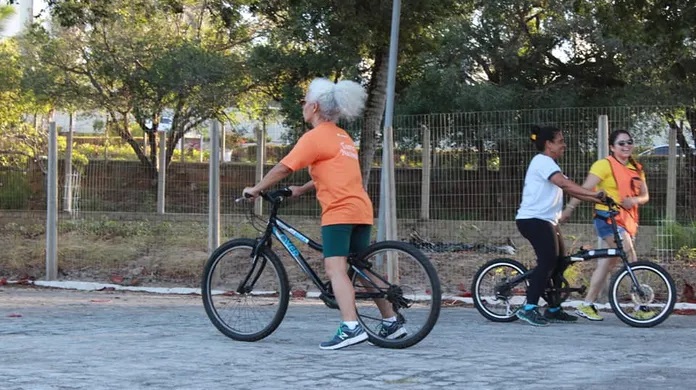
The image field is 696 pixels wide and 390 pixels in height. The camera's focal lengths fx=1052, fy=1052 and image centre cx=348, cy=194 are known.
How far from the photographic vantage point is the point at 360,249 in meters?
7.50

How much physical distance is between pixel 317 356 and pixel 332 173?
129 cm

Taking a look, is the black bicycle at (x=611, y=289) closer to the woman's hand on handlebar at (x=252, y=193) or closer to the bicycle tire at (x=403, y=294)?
the bicycle tire at (x=403, y=294)

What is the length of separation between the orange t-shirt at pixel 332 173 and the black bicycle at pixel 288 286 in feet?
1.03

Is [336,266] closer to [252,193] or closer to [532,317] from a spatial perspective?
[252,193]

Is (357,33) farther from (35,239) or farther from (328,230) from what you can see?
(328,230)

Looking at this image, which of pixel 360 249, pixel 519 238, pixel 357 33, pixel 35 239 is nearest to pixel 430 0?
pixel 357 33

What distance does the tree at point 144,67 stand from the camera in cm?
2269

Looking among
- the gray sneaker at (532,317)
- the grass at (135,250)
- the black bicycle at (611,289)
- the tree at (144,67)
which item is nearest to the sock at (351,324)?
the gray sneaker at (532,317)

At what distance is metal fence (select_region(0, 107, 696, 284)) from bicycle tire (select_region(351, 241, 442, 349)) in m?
5.31

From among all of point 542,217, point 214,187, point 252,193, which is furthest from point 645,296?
point 214,187

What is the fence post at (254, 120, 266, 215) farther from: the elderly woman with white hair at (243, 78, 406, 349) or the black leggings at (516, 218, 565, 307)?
the elderly woman with white hair at (243, 78, 406, 349)

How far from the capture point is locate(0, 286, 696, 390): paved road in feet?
19.4

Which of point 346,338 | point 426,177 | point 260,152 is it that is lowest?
point 346,338

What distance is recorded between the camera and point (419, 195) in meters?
13.4
